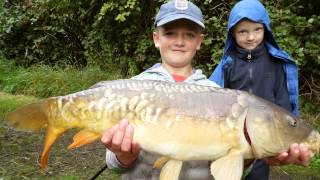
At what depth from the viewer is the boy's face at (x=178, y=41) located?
2467 millimetres

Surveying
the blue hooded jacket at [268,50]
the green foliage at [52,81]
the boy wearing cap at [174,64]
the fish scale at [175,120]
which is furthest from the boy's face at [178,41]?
the green foliage at [52,81]

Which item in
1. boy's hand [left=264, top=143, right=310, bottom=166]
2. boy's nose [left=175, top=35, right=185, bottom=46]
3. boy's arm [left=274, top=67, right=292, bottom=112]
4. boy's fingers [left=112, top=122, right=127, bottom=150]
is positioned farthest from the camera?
boy's arm [left=274, top=67, right=292, bottom=112]

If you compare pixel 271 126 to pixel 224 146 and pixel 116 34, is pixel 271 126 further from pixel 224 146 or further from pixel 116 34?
pixel 116 34

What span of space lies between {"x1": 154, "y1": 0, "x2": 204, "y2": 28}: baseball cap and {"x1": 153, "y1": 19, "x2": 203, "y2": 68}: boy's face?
3cm

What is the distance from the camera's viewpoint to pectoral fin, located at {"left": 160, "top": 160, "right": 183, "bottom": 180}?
2.06 metres

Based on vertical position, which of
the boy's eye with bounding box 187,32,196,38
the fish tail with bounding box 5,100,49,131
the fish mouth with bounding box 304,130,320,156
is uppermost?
the boy's eye with bounding box 187,32,196,38

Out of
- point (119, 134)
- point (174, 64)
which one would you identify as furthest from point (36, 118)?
point (174, 64)

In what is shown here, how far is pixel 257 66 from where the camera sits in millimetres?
3254

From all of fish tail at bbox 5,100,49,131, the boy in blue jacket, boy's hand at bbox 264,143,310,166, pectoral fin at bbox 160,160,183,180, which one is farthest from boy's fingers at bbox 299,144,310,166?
fish tail at bbox 5,100,49,131

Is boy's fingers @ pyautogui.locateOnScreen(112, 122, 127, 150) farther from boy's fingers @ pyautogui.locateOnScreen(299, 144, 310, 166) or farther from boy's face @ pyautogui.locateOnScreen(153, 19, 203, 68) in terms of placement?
boy's fingers @ pyautogui.locateOnScreen(299, 144, 310, 166)

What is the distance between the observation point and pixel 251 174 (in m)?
3.20

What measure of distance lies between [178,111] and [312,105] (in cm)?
450

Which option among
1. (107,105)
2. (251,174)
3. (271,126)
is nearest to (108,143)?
(107,105)

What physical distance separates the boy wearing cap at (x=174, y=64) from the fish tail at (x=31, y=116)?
1.10 ft
